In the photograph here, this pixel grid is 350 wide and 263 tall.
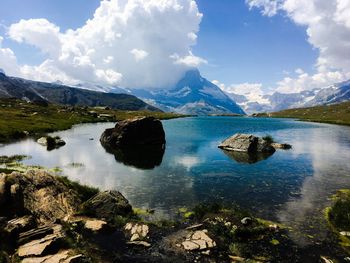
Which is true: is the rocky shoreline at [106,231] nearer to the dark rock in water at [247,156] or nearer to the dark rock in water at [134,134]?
the dark rock in water at [247,156]

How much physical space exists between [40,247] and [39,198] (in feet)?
36.5

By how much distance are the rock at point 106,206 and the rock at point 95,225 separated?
6.04 ft

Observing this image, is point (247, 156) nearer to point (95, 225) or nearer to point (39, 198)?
point (95, 225)

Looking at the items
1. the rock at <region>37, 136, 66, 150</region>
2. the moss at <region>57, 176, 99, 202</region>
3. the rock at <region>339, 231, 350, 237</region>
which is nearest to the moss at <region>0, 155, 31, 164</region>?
the rock at <region>37, 136, 66, 150</region>

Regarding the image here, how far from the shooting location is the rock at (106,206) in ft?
105

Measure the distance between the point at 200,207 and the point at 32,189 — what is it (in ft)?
59.4

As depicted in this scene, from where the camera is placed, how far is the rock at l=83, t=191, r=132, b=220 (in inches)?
Answer: 1265

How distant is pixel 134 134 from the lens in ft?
286

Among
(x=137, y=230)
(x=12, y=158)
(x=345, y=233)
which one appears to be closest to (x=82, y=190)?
(x=137, y=230)

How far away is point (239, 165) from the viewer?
199 ft

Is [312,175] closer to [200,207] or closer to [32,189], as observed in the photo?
[200,207]

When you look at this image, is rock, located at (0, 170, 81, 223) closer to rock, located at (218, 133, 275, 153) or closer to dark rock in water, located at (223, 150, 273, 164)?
dark rock in water, located at (223, 150, 273, 164)

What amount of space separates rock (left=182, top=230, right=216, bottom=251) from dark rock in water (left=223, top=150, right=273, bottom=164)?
39.1m

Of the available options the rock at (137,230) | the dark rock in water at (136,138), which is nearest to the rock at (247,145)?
the dark rock in water at (136,138)
